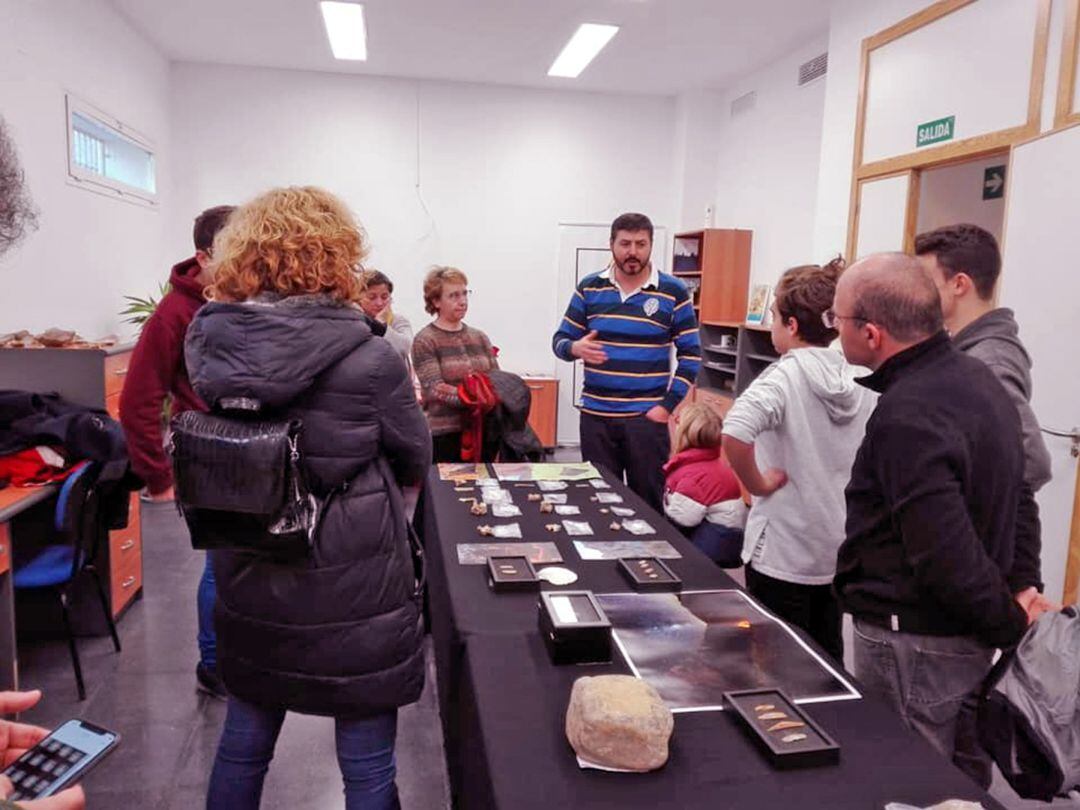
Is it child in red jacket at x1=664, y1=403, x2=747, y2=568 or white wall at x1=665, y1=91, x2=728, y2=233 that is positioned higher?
white wall at x1=665, y1=91, x2=728, y2=233

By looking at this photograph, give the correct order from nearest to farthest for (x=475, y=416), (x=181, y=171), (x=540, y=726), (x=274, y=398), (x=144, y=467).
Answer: (x=540, y=726) → (x=274, y=398) → (x=144, y=467) → (x=475, y=416) → (x=181, y=171)

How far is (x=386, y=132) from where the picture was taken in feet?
22.3

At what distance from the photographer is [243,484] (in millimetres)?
1309

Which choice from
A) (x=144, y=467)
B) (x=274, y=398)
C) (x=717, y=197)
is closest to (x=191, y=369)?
(x=274, y=398)

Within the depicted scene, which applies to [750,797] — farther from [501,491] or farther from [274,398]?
[501,491]

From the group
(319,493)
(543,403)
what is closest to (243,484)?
(319,493)

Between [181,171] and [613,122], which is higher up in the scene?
[613,122]

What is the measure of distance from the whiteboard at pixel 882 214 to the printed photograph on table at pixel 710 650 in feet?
10.7

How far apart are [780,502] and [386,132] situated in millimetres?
5875

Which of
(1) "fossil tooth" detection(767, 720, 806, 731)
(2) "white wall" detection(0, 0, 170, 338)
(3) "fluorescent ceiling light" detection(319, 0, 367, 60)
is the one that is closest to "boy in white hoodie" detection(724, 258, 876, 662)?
(1) "fossil tooth" detection(767, 720, 806, 731)

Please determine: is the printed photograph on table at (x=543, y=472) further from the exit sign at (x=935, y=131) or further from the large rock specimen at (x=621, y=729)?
the exit sign at (x=935, y=131)

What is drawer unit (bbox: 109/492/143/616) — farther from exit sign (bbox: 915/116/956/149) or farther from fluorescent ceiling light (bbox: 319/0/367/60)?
exit sign (bbox: 915/116/956/149)

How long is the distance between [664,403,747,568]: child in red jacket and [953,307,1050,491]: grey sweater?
0.77 meters

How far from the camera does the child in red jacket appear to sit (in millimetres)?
2391
